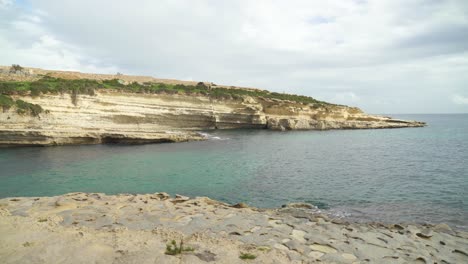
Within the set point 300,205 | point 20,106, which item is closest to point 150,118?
point 20,106

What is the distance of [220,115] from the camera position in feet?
159

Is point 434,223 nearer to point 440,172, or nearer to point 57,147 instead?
point 440,172

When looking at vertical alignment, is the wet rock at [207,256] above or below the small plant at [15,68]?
below

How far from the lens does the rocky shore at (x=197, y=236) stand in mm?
6605

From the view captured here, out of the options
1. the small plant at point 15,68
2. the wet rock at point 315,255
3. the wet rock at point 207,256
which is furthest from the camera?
the small plant at point 15,68

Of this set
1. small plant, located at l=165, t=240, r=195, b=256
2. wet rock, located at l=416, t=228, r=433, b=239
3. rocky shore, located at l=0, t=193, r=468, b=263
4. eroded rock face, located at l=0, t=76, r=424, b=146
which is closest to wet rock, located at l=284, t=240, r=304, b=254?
rocky shore, located at l=0, t=193, r=468, b=263

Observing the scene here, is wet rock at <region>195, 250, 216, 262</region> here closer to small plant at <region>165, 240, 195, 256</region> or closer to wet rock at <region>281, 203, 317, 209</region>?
small plant at <region>165, 240, 195, 256</region>

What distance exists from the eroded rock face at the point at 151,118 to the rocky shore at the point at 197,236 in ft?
72.4

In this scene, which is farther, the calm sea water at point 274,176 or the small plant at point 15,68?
the small plant at point 15,68

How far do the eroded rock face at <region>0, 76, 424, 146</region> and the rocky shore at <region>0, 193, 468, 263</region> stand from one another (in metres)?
22.1

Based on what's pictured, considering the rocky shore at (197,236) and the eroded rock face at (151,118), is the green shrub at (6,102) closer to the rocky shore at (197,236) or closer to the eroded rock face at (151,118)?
the eroded rock face at (151,118)

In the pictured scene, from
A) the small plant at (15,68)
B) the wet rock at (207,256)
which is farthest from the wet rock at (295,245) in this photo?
the small plant at (15,68)

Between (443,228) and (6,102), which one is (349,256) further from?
(6,102)

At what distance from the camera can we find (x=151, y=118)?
40594mm
